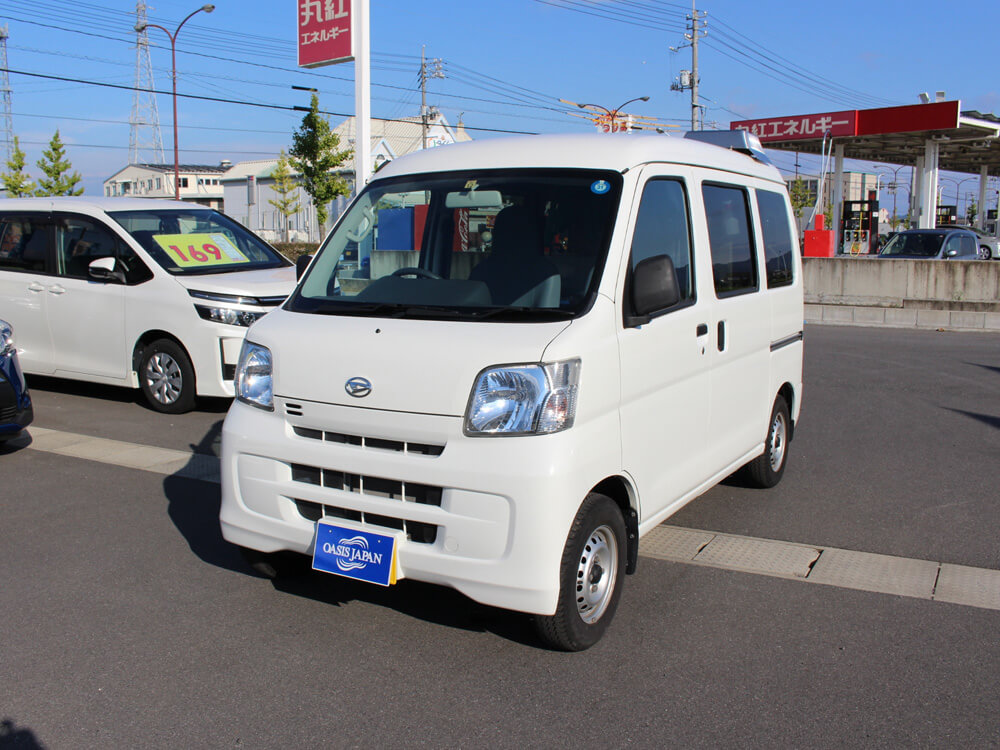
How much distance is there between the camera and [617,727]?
10.2ft

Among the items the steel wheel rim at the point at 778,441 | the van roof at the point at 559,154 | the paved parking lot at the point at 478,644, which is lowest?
the paved parking lot at the point at 478,644

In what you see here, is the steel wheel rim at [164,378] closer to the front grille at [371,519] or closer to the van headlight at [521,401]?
the front grille at [371,519]

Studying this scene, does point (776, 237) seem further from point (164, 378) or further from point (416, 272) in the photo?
point (164, 378)

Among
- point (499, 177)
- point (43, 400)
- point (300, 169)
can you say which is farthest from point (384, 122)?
point (499, 177)

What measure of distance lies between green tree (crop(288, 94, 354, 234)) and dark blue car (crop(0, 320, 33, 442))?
39.2 metres

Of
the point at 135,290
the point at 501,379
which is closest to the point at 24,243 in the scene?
the point at 135,290

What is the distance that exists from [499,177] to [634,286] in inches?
35.3

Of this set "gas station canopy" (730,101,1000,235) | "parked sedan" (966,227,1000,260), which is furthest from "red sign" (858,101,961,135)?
"parked sedan" (966,227,1000,260)

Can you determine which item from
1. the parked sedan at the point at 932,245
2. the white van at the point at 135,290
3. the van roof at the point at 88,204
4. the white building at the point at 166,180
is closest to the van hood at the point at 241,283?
the white van at the point at 135,290

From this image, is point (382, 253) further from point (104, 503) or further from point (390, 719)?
point (104, 503)

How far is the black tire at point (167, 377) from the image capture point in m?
8.20

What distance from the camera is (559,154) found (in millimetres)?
4102

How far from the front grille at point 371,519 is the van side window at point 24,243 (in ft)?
21.5

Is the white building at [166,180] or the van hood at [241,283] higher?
the white building at [166,180]
